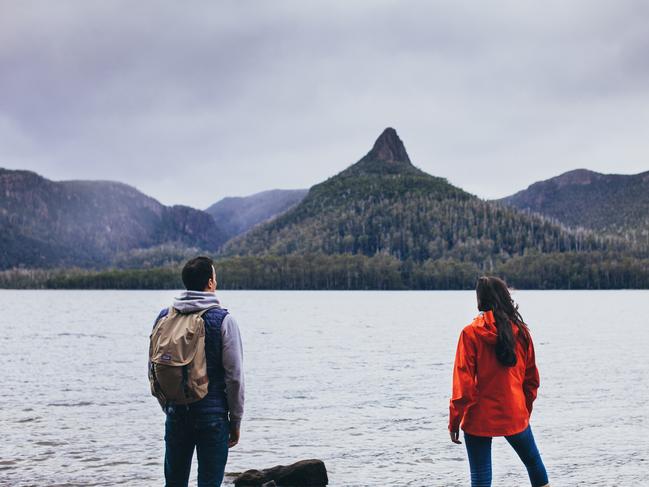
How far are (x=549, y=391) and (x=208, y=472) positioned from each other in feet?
85.6

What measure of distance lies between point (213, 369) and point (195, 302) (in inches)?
33.1

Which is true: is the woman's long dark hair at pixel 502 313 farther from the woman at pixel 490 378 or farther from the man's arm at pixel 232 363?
the man's arm at pixel 232 363

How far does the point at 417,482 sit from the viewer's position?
52.1 ft

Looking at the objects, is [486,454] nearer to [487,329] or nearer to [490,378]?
[490,378]

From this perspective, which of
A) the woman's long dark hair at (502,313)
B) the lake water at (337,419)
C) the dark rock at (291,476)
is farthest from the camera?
the lake water at (337,419)

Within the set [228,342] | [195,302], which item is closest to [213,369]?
[228,342]

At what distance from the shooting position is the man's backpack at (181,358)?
8258 millimetres

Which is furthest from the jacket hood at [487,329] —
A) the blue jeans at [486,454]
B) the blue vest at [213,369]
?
the blue vest at [213,369]

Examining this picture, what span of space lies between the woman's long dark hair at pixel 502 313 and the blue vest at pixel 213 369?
3.41 metres

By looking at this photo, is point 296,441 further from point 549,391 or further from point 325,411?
point 549,391

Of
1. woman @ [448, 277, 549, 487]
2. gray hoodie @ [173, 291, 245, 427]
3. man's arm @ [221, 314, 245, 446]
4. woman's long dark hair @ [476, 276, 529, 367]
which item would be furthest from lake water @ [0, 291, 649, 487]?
gray hoodie @ [173, 291, 245, 427]

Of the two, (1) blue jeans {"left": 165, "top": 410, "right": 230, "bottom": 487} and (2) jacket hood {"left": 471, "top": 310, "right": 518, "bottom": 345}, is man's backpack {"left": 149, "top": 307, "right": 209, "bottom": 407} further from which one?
(2) jacket hood {"left": 471, "top": 310, "right": 518, "bottom": 345}

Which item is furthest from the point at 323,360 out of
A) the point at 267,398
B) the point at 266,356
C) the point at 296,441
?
the point at 296,441

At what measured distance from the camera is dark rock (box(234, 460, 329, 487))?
15375 millimetres
